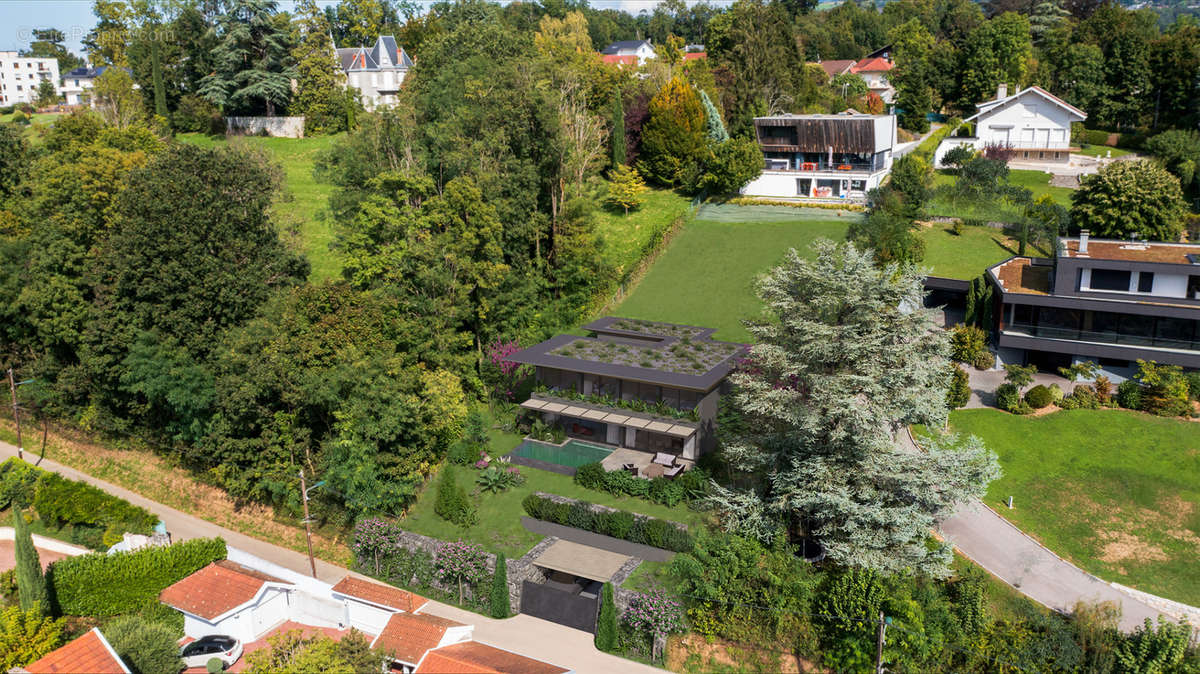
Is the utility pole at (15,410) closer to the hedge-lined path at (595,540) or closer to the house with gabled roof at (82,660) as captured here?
the house with gabled roof at (82,660)

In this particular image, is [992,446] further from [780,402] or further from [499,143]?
[499,143]

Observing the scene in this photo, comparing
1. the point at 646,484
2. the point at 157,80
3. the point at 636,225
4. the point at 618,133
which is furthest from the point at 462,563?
the point at 157,80

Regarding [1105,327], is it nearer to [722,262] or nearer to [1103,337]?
[1103,337]

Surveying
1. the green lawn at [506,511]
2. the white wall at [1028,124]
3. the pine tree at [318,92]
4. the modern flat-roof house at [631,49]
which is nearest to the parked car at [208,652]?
the green lawn at [506,511]

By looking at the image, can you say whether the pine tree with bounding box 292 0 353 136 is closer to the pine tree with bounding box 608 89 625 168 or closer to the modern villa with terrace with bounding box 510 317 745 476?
the pine tree with bounding box 608 89 625 168

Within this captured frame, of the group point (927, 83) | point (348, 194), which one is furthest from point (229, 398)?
point (927, 83)
